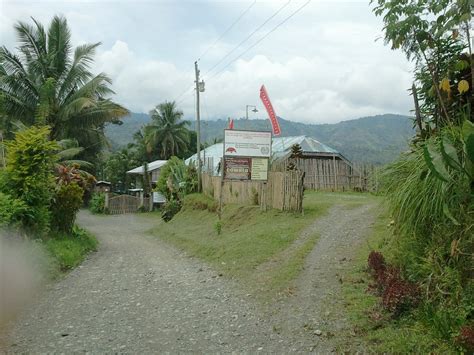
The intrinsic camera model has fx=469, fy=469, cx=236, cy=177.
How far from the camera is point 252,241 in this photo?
39.0ft

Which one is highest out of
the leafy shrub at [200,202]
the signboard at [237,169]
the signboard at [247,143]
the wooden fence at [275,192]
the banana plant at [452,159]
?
the signboard at [247,143]

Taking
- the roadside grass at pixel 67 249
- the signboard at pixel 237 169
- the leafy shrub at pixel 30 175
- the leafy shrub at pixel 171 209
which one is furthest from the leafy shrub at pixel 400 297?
the leafy shrub at pixel 171 209

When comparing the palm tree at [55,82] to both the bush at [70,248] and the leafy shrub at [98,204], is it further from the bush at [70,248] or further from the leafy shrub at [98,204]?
the leafy shrub at [98,204]

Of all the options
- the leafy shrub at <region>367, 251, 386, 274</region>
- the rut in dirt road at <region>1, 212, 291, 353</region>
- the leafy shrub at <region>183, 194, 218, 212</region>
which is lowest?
the rut in dirt road at <region>1, 212, 291, 353</region>

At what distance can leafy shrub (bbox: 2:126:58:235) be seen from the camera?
36.9ft

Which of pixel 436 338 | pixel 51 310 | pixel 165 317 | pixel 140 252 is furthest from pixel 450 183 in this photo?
pixel 140 252

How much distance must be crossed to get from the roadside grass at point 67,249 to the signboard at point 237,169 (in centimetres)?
500

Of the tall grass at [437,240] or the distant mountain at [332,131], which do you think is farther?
the distant mountain at [332,131]

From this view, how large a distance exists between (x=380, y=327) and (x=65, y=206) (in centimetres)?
1158

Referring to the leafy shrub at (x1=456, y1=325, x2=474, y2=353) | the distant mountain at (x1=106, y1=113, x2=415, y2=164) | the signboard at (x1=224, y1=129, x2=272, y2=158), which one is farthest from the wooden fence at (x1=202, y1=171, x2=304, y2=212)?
the distant mountain at (x1=106, y1=113, x2=415, y2=164)

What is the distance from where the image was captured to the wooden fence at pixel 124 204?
3991 cm

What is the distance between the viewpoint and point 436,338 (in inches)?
180

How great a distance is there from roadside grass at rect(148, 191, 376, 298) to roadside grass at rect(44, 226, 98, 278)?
118 inches

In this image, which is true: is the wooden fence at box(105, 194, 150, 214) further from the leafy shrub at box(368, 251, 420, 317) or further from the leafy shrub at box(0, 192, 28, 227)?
the leafy shrub at box(368, 251, 420, 317)
